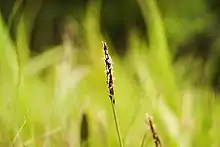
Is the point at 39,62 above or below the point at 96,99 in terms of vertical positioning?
above

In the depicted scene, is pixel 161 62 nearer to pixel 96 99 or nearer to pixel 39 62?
pixel 96 99

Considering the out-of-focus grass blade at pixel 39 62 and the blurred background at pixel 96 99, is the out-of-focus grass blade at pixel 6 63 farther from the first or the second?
the out-of-focus grass blade at pixel 39 62

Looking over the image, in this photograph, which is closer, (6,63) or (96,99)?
(6,63)

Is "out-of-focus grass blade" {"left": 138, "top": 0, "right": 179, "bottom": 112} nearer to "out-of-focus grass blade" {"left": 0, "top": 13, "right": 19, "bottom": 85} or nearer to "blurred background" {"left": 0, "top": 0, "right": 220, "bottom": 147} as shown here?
"blurred background" {"left": 0, "top": 0, "right": 220, "bottom": 147}

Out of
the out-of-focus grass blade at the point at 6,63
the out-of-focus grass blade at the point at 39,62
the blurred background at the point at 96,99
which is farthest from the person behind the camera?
the out-of-focus grass blade at the point at 39,62

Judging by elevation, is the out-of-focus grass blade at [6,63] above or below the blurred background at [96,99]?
above

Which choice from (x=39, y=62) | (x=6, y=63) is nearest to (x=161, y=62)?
(x=6, y=63)

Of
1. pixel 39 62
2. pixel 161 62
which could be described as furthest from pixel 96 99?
pixel 161 62

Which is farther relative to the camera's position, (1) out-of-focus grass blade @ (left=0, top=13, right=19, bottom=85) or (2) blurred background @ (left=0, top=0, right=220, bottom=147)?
(1) out-of-focus grass blade @ (left=0, top=13, right=19, bottom=85)

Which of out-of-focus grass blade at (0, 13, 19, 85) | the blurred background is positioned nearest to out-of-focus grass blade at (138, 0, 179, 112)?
the blurred background

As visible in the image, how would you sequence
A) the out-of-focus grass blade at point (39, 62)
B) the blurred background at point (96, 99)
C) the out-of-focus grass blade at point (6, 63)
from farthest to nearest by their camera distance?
1. the out-of-focus grass blade at point (39, 62)
2. the out-of-focus grass blade at point (6, 63)
3. the blurred background at point (96, 99)

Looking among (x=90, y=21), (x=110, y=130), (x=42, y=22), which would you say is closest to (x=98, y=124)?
(x=110, y=130)

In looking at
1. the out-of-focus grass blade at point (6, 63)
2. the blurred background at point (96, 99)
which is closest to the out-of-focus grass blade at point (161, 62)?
the blurred background at point (96, 99)
